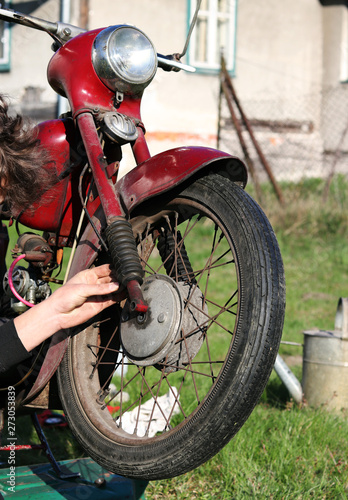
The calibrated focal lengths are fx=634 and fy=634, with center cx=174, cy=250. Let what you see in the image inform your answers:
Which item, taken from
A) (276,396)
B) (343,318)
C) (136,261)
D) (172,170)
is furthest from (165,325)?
(276,396)

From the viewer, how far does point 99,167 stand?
2059 mm

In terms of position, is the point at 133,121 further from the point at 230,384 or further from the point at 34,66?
the point at 34,66

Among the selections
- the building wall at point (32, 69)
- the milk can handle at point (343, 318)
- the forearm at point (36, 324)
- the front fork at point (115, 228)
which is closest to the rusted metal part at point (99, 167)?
the front fork at point (115, 228)

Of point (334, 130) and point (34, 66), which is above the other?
point (34, 66)

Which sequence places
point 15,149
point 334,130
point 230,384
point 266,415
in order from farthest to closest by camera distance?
point 334,130 < point 266,415 < point 15,149 < point 230,384

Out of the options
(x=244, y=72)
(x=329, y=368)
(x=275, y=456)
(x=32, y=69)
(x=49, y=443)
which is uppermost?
(x=244, y=72)

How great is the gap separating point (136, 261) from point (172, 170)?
31cm

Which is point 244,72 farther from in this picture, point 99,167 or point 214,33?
point 99,167

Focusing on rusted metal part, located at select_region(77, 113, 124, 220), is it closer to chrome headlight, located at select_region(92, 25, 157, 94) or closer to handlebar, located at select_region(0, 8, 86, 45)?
chrome headlight, located at select_region(92, 25, 157, 94)

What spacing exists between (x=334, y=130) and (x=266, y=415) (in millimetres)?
9331

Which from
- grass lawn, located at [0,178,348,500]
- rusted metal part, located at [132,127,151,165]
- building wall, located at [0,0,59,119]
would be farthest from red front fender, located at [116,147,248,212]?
building wall, located at [0,0,59,119]

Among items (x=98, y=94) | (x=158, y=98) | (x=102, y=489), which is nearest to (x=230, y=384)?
(x=102, y=489)

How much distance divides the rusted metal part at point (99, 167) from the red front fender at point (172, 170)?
2.4 inches

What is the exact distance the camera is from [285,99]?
11.4 metres
